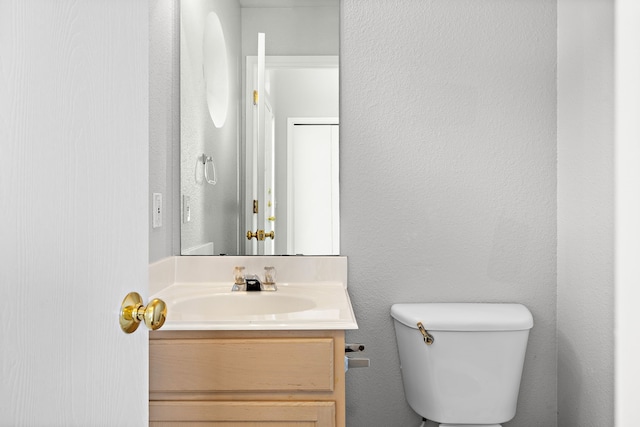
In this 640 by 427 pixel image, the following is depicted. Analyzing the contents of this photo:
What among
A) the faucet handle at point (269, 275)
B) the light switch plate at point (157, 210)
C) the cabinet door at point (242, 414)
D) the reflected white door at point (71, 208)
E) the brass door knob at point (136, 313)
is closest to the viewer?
the reflected white door at point (71, 208)

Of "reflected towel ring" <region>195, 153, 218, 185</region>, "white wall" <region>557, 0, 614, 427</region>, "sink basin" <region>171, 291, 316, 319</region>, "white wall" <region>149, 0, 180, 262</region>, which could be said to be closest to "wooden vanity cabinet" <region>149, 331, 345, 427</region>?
"sink basin" <region>171, 291, 316, 319</region>

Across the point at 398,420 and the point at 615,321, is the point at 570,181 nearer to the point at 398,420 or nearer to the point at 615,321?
the point at 615,321

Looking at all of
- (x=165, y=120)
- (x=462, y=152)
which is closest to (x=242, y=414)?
(x=165, y=120)

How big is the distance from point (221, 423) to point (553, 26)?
5.72ft

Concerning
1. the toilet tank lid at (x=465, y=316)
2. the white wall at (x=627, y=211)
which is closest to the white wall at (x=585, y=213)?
the white wall at (x=627, y=211)

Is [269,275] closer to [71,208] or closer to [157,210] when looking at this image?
[157,210]

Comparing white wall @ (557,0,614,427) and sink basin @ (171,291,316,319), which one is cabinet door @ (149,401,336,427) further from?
white wall @ (557,0,614,427)

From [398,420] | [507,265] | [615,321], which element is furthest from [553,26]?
[398,420]

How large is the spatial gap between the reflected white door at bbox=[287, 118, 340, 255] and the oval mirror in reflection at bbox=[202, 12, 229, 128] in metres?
0.28

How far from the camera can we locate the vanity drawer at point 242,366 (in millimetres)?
1224

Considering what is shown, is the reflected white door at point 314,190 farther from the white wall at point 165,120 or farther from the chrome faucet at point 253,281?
the white wall at point 165,120

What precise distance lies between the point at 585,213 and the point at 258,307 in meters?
1.11

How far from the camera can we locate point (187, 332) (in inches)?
49.1

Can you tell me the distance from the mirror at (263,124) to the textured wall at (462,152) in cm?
13
